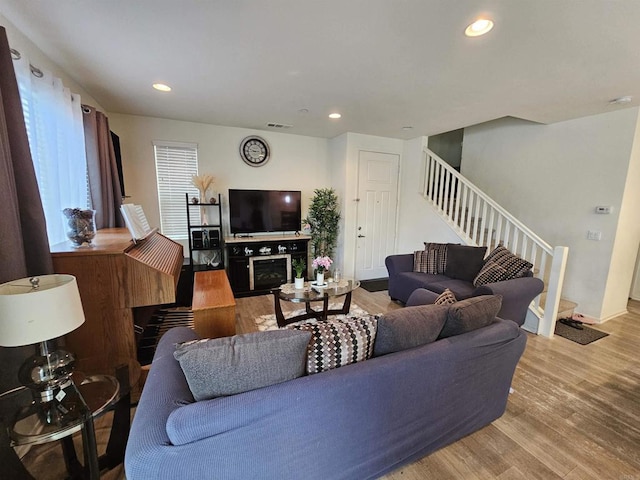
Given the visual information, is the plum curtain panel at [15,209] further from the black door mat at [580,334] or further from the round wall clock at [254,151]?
the black door mat at [580,334]

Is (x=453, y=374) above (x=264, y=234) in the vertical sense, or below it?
below

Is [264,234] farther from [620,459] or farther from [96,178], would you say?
[620,459]

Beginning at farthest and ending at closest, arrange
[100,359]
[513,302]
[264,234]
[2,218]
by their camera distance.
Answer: [264,234], [513,302], [100,359], [2,218]

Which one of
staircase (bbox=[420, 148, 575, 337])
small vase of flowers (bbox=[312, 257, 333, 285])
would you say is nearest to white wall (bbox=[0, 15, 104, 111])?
small vase of flowers (bbox=[312, 257, 333, 285])

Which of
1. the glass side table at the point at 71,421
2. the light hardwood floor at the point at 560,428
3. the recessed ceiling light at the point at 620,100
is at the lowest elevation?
the light hardwood floor at the point at 560,428

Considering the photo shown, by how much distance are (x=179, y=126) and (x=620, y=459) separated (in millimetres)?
5258

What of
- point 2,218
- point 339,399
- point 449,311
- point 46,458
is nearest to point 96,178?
point 2,218

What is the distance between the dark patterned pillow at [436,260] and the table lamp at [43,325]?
3.52m

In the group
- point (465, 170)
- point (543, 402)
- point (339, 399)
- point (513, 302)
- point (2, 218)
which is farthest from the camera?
point (465, 170)

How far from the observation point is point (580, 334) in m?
3.02

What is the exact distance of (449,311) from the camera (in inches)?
61.6

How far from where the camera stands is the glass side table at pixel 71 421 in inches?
44.8

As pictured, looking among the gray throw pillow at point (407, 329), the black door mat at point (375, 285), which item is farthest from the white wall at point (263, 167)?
A: the gray throw pillow at point (407, 329)

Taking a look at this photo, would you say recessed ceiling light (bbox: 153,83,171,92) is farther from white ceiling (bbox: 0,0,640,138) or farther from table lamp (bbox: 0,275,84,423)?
table lamp (bbox: 0,275,84,423)
